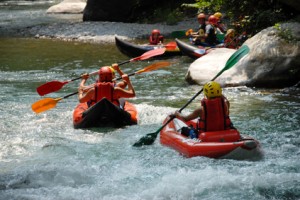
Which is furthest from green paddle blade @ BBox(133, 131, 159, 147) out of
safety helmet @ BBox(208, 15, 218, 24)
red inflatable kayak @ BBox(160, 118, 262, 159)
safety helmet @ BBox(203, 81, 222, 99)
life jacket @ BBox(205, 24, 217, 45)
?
safety helmet @ BBox(208, 15, 218, 24)

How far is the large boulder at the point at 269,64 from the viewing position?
10617 millimetres

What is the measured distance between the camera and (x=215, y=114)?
6.95 m

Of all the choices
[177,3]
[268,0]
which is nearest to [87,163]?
[268,0]

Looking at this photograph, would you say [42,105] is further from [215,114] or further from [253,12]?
[253,12]

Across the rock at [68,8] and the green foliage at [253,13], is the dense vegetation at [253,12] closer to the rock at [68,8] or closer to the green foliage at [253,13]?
the green foliage at [253,13]

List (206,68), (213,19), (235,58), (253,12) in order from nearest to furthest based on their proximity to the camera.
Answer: (235,58), (206,68), (253,12), (213,19)

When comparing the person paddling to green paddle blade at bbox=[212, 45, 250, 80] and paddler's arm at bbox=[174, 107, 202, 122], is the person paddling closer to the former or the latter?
green paddle blade at bbox=[212, 45, 250, 80]

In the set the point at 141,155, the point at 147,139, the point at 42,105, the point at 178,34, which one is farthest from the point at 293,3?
the point at 178,34

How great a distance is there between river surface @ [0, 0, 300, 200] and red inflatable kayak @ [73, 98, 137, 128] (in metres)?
0.10

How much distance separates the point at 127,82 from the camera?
866 centimetres

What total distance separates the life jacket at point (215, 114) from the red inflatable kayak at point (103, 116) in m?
1.67

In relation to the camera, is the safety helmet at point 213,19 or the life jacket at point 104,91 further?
the safety helmet at point 213,19

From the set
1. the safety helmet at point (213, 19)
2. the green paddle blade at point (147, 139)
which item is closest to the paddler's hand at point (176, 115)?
the green paddle blade at point (147, 139)

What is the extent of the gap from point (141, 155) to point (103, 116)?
3.84 ft
